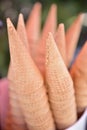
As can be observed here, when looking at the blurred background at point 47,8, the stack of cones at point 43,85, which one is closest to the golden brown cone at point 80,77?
the stack of cones at point 43,85

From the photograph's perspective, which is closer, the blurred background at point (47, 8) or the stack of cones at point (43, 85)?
the stack of cones at point (43, 85)

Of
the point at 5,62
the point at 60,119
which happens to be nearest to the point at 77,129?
the point at 60,119

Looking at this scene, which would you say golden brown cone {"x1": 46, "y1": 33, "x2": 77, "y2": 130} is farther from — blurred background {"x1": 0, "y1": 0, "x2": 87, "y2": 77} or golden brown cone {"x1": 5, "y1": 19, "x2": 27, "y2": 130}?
blurred background {"x1": 0, "y1": 0, "x2": 87, "y2": 77}

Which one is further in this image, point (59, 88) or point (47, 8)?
point (47, 8)

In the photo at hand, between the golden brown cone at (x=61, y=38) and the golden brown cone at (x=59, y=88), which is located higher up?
the golden brown cone at (x=61, y=38)

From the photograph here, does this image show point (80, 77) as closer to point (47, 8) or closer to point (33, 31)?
point (33, 31)

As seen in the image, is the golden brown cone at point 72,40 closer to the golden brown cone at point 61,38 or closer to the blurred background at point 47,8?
the golden brown cone at point 61,38

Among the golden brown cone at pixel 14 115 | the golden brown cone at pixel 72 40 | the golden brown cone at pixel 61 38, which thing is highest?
the golden brown cone at pixel 61 38

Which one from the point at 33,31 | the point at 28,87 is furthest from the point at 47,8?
the point at 28,87
